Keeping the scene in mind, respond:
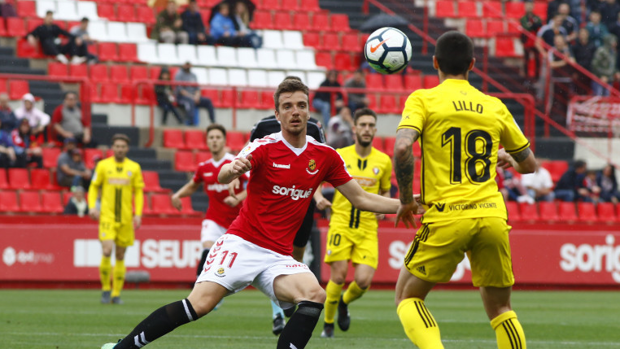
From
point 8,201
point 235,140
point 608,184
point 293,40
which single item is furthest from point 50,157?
point 608,184

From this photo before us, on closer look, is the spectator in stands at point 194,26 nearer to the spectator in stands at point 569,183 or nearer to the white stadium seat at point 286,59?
the white stadium seat at point 286,59

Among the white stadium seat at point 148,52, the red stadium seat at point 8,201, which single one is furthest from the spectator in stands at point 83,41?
the red stadium seat at point 8,201

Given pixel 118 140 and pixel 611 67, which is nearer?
pixel 118 140

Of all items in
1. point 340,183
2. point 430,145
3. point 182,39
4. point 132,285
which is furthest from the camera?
point 182,39

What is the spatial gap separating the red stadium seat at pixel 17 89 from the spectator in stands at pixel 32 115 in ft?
3.88

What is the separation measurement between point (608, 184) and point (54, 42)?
527 inches

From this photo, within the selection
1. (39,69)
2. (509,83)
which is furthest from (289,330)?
(509,83)

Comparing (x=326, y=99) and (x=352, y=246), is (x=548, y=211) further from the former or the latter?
(x=352, y=246)

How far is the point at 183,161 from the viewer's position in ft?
71.4

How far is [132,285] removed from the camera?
18812 millimetres

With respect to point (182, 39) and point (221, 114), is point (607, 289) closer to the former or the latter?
point (221, 114)

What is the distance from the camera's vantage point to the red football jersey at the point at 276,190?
6.64 meters

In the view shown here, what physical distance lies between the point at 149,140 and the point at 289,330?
16030 mm

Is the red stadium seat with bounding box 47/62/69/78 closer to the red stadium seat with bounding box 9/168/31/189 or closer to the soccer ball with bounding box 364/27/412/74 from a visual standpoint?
the red stadium seat with bounding box 9/168/31/189
